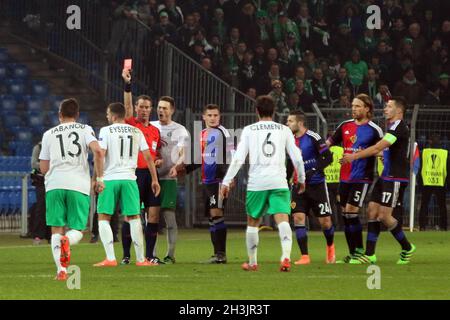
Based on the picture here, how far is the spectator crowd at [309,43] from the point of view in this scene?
29.3 meters

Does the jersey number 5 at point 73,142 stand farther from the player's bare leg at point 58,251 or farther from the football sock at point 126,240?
the football sock at point 126,240

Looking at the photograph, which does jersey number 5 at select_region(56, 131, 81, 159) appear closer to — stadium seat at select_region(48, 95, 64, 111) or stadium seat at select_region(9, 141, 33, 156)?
stadium seat at select_region(9, 141, 33, 156)

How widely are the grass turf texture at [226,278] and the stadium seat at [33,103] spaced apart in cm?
937

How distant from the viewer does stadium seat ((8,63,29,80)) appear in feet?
97.3

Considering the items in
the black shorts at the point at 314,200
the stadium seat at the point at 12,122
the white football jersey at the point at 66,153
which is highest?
the stadium seat at the point at 12,122

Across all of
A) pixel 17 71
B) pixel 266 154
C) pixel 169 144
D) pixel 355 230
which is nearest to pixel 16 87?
pixel 17 71

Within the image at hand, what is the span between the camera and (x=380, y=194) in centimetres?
1602

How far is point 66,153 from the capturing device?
13570mm

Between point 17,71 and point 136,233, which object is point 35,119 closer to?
point 17,71

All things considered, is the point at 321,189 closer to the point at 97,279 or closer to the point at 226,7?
the point at 97,279

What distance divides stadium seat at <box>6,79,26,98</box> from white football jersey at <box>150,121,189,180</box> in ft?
43.5

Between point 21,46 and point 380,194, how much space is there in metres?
16.1

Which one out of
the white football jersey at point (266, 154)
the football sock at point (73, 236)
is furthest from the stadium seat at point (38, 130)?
the football sock at point (73, 236)
